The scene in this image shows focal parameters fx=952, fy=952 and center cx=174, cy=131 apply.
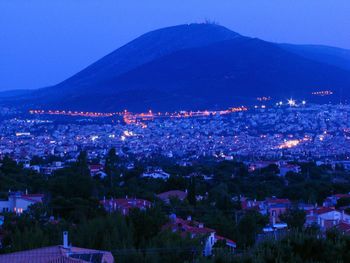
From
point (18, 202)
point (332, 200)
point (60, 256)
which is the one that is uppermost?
point (18, 202)

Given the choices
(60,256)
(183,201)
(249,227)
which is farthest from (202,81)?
(60,256)

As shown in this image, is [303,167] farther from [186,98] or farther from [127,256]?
[186,98]

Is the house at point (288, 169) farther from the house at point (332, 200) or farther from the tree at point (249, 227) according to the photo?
the tree at point (249, 227)

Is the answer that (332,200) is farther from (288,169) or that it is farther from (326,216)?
(288,169)

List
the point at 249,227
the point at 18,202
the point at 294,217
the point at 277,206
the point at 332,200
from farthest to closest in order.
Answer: the point at 332,200, the point at 277,206, the point at 18,202, the point at 294,217, the point at 249,227

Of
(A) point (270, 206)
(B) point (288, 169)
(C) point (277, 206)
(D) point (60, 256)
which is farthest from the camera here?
(B) point (288, 169)

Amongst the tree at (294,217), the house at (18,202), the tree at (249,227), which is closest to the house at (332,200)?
the tree at (294,217)

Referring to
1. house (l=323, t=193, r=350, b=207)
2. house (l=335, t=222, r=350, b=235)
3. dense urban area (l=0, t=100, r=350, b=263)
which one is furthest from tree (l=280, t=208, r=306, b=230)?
house (l=323, t=193, r=350, b=207)
